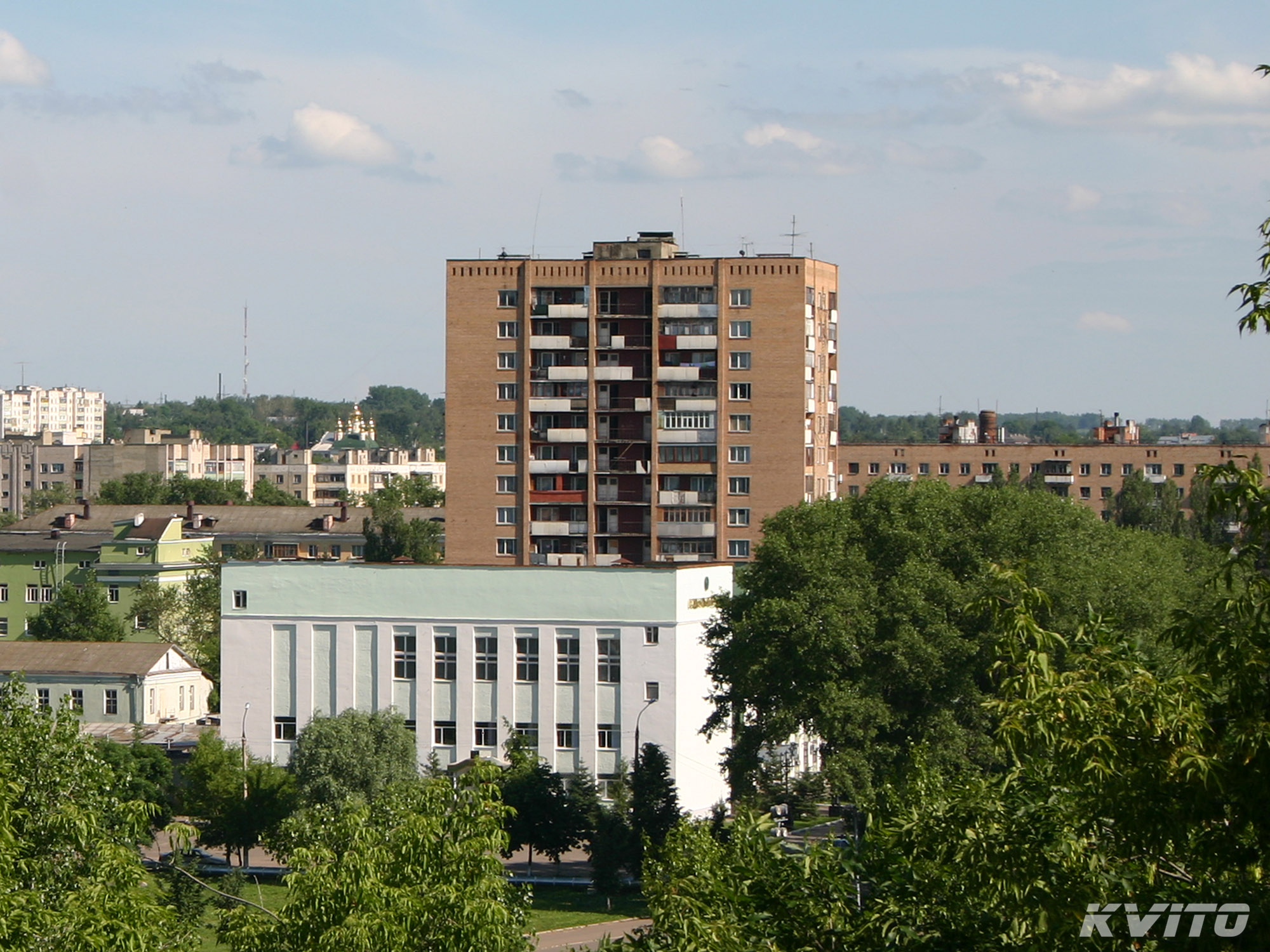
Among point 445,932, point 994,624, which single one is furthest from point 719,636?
point 994,624

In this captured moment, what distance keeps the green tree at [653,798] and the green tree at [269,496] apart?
126m

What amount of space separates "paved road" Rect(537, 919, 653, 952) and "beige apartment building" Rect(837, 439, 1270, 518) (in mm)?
90559

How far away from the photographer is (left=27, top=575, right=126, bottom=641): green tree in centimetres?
9425

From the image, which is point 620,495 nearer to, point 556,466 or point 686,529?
point 556,466

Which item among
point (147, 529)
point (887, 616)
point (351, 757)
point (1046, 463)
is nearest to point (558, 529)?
point (147, 529)

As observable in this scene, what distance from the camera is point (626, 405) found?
3610 inches

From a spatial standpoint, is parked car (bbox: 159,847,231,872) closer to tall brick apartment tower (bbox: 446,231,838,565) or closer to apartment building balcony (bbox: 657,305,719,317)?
tall brick apartment tower (bbox: 446,231,838,565)

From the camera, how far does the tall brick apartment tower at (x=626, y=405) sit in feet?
294

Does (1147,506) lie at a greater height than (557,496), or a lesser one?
lesser

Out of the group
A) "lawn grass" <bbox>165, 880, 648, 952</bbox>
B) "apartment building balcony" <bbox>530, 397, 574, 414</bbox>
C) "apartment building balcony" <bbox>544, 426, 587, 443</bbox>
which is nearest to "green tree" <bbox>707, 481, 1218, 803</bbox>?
"lawn grass" <bbox>165, 880, 648, 952</bbox>

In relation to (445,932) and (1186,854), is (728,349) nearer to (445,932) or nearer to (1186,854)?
(445,932)

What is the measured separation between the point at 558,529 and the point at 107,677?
2467 cm

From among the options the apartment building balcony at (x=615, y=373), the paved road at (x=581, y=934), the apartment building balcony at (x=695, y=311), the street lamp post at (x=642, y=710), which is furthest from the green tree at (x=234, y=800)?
the apartment building balcony at (x=695, y=311)

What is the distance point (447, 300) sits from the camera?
91188mm
